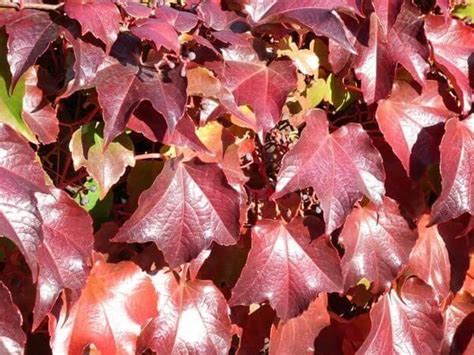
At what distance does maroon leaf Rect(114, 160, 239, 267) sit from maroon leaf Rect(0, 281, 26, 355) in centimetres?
21

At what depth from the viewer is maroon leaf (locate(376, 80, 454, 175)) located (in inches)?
56.8

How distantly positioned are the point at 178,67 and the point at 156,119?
4.2 inches

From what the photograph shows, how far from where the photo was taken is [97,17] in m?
1.12

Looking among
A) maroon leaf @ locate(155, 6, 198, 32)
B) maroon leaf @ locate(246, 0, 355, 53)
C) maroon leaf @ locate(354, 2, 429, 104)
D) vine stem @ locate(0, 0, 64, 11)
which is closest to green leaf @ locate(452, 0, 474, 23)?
maroon leaf @ locate(354, 2, 429, 104)

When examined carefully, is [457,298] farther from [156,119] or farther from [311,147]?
[156,119]

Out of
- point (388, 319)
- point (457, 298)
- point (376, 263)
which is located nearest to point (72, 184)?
point (376, 263)

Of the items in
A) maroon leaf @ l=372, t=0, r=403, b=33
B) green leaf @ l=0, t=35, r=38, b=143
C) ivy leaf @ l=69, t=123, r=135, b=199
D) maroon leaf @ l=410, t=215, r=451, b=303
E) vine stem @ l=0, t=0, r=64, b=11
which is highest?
vine stem @ l=0, t=0, r=64, b=11

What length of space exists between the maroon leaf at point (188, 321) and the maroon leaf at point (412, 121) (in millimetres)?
436

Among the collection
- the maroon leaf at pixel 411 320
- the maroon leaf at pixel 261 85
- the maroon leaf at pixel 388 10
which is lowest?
the maroon leaf at pixel 411 320

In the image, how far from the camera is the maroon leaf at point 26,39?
109 centimetres

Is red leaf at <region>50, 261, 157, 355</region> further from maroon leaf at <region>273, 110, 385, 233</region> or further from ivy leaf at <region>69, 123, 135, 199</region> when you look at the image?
maroon leaf at <region>273, 110, 385, 233</region>

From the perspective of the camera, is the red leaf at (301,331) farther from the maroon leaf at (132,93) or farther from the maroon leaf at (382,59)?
the maroon leaf at (132,93)

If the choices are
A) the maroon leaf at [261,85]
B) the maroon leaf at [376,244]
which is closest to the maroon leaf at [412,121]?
the maroon leaf at [376,244]

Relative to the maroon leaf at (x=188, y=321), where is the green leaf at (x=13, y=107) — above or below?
above
